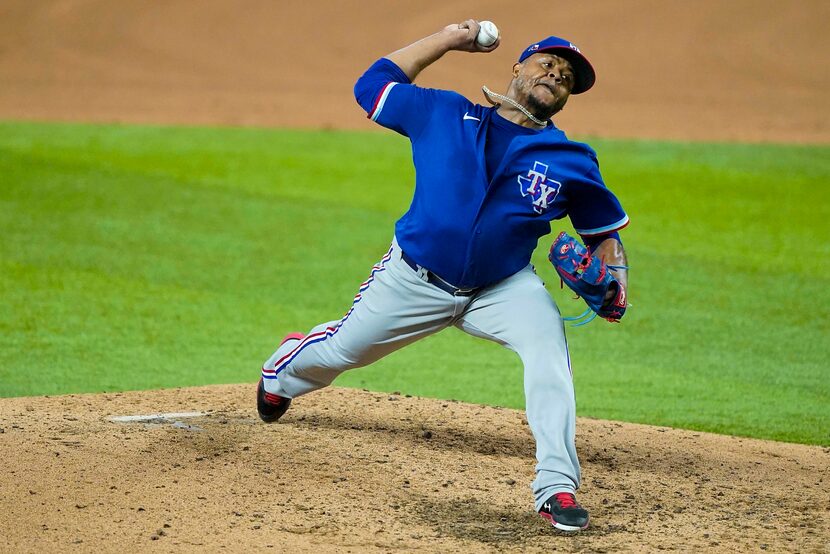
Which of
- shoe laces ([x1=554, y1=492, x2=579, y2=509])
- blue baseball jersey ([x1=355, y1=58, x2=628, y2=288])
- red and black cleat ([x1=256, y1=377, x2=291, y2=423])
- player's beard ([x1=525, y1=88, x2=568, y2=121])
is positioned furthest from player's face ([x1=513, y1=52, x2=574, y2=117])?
red and black cleat ([x1=256, y1=377, x2=291, y2=423])

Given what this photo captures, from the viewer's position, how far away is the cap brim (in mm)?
4504

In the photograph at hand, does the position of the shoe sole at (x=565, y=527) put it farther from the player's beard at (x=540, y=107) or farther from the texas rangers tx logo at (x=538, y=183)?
the player's beard at (x=540, y=107)

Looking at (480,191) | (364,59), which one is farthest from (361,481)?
(364,59)

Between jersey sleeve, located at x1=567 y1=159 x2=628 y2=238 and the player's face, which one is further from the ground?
the player's face

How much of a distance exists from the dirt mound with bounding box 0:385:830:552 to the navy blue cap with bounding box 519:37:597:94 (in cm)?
164

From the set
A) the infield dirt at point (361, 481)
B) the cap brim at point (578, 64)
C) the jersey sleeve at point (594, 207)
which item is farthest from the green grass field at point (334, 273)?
the cap brim at point (578, 64)

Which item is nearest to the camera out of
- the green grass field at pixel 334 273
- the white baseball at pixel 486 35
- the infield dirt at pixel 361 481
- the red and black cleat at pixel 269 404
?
the infield dirt at pixel 361 481

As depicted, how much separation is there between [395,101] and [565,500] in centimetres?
165

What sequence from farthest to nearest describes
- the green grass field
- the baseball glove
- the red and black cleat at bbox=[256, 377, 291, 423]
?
the green grass field < the red and black cleat at bbox=[256, 377, 291, 423] < the baseball glove

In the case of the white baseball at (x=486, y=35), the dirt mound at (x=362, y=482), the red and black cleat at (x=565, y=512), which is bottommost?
the dirt mound at (x=362, y=482)

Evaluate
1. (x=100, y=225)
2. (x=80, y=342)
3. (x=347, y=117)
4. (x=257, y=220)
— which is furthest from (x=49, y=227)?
(x=347, y=117)

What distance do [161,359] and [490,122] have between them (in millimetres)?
3247

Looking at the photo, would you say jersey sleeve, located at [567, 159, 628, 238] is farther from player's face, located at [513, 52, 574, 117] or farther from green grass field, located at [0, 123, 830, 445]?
green grass field, located at [0, 123, 830, 445]

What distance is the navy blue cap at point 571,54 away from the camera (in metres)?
4.50
